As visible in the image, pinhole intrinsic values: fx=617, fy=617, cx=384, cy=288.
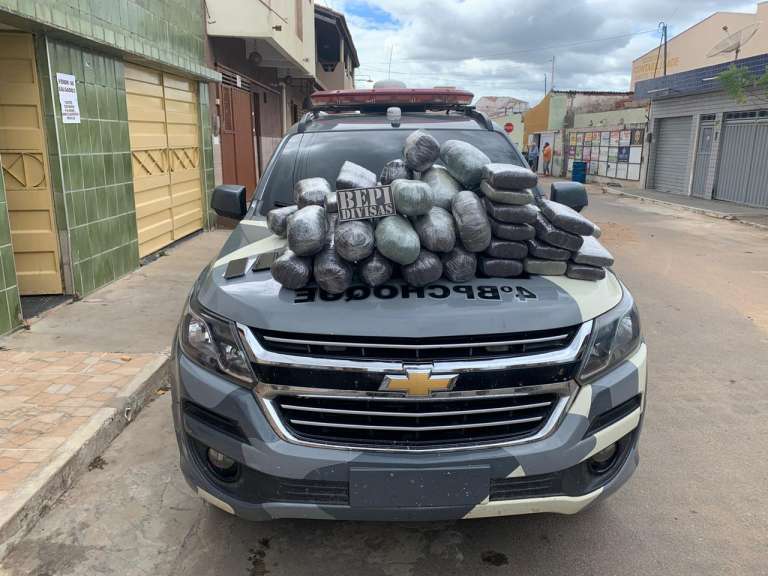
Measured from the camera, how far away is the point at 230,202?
3.77m

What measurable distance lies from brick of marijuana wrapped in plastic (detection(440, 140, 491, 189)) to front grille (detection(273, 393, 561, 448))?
3.63ft

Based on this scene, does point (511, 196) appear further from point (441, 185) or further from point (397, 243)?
point (397, 243)

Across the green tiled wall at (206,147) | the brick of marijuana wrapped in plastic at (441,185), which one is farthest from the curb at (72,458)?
the green tiled wall at (206,147)

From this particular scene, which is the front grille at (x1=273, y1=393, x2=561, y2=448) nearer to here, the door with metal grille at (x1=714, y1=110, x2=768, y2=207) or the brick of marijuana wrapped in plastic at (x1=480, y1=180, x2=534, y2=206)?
the brick of marijuana wrapped in plastic at (x1=480, y1=180, x2=534, y2=206)

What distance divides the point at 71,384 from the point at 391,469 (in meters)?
2.92

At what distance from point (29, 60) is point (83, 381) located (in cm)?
317

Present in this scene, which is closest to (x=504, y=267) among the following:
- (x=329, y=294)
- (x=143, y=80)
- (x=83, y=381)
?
(x=329, y=294)

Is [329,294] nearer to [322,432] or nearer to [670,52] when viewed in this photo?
[322,432]

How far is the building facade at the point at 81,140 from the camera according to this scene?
5.46 m

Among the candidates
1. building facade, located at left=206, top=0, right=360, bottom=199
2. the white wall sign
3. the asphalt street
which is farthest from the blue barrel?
the asphalt street

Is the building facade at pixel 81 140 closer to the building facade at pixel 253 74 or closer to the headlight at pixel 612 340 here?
the building facade at pixel 253 74

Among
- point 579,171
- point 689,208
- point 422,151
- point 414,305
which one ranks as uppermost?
point 422,151

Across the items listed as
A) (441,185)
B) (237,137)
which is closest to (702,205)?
(237,137)

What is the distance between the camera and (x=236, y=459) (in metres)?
2.23
